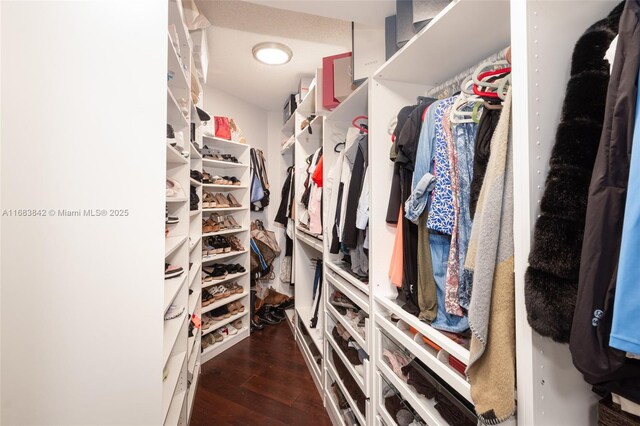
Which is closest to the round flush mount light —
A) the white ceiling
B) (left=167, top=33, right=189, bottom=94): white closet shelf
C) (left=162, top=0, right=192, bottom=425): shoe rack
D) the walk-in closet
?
the white ceiling

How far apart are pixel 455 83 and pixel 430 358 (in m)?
1.02

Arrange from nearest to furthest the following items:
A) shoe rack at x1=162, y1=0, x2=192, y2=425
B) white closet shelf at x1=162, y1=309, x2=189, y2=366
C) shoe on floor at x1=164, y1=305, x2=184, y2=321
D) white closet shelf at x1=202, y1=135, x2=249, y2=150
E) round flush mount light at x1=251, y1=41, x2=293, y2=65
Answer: white closet shelf at x1=162, y1=309, x2=189, y2=366 → shoe rack at x1=162, y1=0, x2=192, y2=425 → shoe on floor at x1=164, y1=305, x2=184, y2=321 → round flush mount light at x1=251, y1=41, x2=293, y2=65 → white closet shelf at x1=202, y1=135, x2=249, y2=150

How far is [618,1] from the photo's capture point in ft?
1.83

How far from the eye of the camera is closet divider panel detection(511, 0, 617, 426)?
0.57m

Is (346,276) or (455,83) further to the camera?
(346,276)

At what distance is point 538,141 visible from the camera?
0.57 m

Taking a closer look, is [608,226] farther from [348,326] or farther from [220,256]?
[220,256]

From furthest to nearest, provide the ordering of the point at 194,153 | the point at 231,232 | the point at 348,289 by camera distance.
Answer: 1. the point at 231,232
2. the point at 194,153
3. the point at 348,289

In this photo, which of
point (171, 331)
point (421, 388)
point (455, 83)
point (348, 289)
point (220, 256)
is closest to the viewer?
point (421, 388)

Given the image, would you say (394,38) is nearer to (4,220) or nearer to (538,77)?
(538,77)

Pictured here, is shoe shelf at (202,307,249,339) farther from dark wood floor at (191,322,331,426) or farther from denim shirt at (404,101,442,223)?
denim shirt at (404,101,442,223)

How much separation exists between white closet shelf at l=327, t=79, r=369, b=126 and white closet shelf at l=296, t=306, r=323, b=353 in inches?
62.0

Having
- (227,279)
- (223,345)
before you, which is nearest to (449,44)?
(227,279)

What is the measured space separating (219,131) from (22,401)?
2032mm
